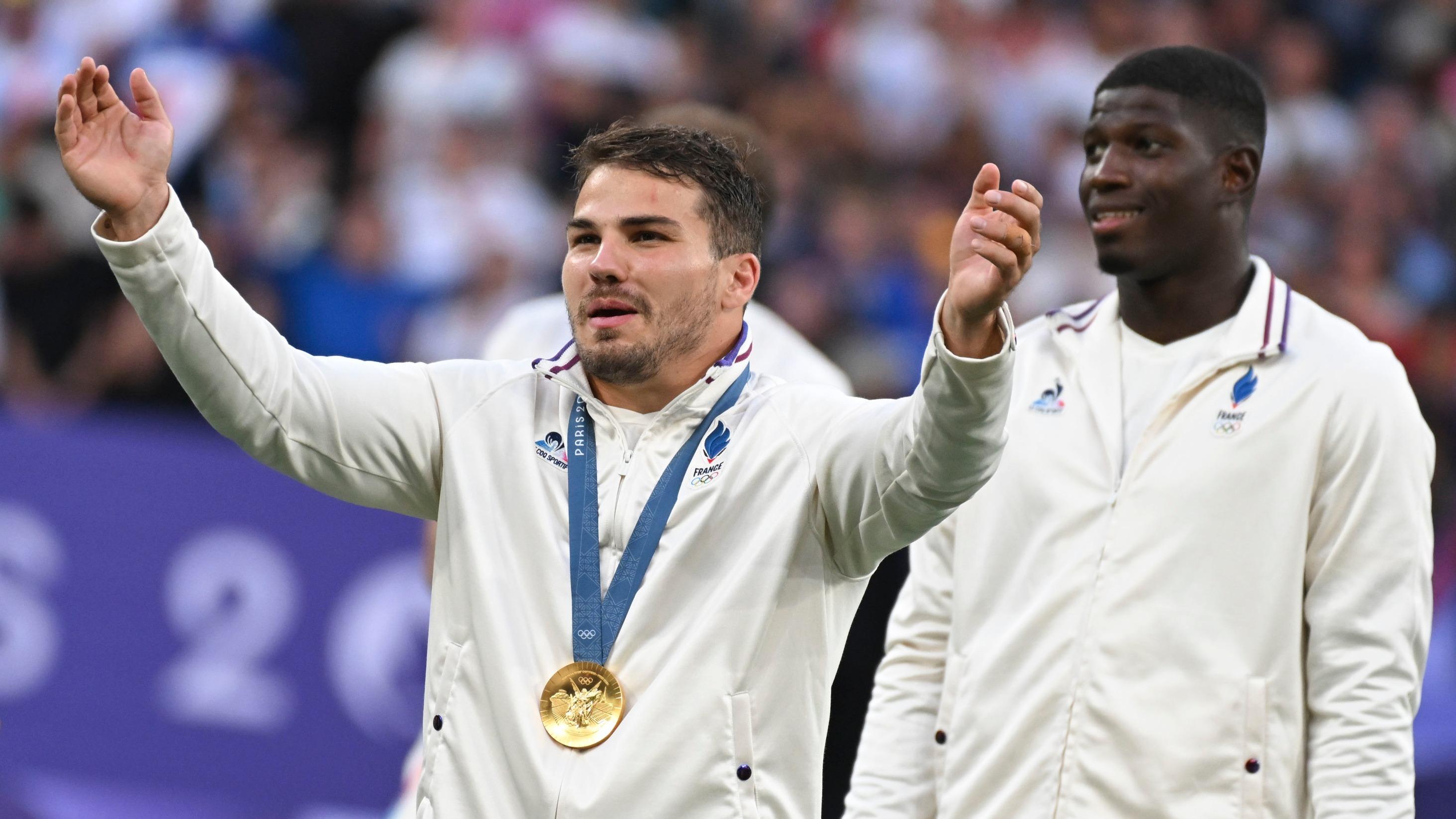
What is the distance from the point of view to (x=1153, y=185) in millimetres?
3910

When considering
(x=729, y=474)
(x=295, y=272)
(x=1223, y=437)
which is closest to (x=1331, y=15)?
(x=295, y=272)

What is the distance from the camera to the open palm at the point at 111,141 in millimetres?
2971

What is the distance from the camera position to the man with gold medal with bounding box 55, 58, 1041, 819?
3.00 m

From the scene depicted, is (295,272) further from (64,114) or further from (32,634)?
(64,114)

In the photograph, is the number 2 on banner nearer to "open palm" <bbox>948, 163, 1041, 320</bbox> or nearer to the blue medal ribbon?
the blue medal ribbon

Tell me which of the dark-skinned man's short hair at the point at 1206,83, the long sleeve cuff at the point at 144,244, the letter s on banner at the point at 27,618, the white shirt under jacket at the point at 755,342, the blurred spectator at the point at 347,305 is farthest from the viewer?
the blurred spectator at the point at 347,305

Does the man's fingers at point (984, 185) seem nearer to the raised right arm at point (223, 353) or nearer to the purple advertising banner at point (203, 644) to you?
the raised right arm at point (223, 353)

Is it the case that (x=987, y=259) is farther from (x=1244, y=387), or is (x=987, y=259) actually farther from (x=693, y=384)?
(x=1244, y=387)

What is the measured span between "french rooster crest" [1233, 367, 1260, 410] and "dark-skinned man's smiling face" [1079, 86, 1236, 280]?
307 mm

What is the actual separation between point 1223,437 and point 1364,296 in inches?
239

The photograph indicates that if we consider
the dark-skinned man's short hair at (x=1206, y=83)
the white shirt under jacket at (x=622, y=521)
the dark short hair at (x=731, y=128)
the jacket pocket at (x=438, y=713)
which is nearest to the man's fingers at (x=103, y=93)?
the white shirt under jacket at (x=622, y=521)

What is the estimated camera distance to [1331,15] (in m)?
11.7

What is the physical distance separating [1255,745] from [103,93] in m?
2.42

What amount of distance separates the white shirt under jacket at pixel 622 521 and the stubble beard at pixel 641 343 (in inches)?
2.9
